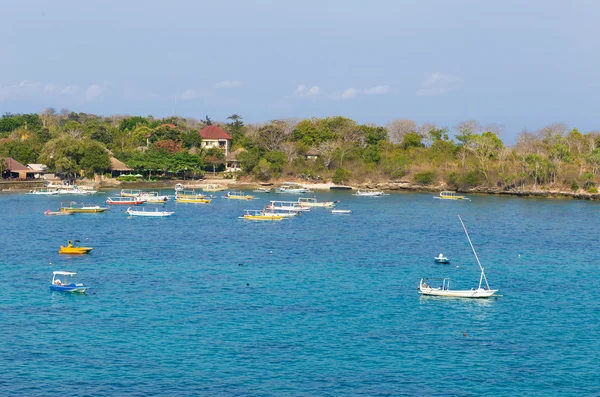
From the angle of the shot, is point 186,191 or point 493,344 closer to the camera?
point 493,344

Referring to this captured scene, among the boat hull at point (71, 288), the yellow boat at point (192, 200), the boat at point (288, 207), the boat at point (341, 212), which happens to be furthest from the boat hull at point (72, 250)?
the yellow boat at point (192, 200)

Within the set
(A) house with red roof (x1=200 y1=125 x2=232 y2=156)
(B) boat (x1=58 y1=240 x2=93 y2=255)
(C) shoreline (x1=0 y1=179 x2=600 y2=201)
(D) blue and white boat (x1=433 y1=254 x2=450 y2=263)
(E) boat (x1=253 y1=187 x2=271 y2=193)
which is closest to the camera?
(D) blue and white boat (x1=433 y1=254 x2=450 y2=263)

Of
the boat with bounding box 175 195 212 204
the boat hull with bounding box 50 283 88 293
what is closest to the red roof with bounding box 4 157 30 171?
the boat with bounding box 175 195 212 204

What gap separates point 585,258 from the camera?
2537 inches

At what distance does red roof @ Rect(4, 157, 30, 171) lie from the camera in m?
133

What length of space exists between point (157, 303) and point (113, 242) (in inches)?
1020

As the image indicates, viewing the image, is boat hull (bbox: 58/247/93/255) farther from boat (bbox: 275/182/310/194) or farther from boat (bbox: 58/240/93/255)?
boat (bbox: 275/182/310/194)

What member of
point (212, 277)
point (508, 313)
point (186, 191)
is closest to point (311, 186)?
point (186, 191)

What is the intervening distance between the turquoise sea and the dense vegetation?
5349cm

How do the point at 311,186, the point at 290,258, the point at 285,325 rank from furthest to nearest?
1. the point at 311,186
2. the point at 290,258
3. the point at 285,325

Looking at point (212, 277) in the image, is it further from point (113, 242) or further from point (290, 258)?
point (113, 242)

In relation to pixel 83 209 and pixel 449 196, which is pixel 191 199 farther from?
pixel 449 196

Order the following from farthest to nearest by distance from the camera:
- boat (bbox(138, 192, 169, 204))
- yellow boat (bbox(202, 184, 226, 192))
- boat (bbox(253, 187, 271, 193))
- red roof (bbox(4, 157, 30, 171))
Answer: boat (bbox(253, 187, 271, 193)) → yellow boat (bbox(202, 184, 226, 192)) → red roof (bbox(4, 157, 30, 171)) → boat (bbox(138, 192, 169, 204))

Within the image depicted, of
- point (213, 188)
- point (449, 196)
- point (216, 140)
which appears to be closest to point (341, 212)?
point (449, 196)
